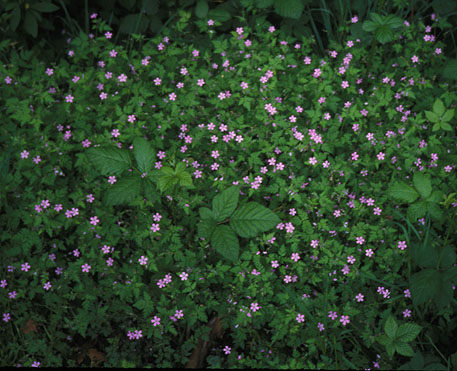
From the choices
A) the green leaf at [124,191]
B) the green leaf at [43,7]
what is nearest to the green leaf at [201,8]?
the green leaf at [43,7]

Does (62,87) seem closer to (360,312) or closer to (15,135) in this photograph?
(15,135)

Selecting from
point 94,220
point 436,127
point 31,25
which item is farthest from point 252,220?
point 31,25

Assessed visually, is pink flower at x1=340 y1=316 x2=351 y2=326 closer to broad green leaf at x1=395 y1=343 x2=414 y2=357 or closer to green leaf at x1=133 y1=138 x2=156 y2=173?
broad green leaf at x1=395 y1=343 x2=414 y2=357

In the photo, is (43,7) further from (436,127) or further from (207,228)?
(436,127)

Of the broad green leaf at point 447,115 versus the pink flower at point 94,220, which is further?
the broad green leaf at point 447,115

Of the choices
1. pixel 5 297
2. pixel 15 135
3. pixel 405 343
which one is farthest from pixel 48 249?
pixel 405 343

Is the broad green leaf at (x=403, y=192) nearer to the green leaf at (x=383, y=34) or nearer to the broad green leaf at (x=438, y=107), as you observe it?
the broad green leaf at (x=438, y=107)
